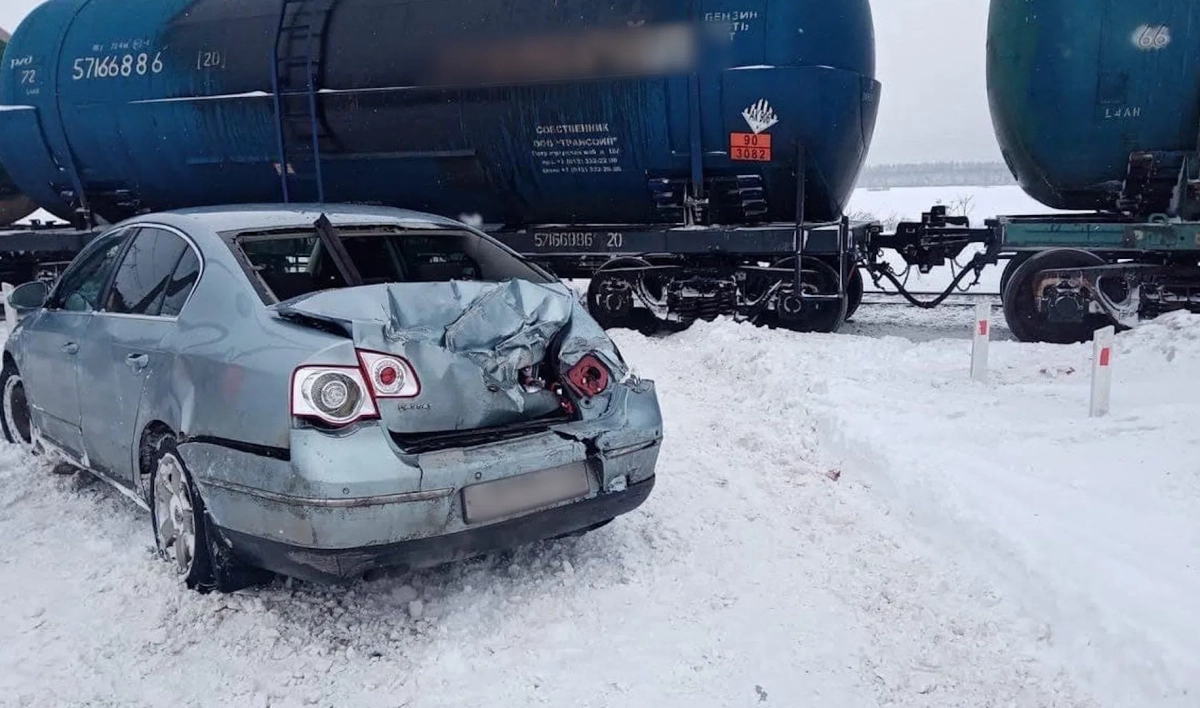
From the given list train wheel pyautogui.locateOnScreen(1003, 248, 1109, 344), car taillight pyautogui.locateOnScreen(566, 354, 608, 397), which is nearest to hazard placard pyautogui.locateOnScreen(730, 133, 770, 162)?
train wheel pyautogui.locateOnScreen(1003, 248, 1109, 344)

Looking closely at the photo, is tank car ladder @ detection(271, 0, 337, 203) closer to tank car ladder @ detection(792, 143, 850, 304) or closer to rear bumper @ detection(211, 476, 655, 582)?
tank car ladder @ detection(792, 143, 850, 304)

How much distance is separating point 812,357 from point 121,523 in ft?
16.5

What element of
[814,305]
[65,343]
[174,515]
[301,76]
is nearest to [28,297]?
[65,343]

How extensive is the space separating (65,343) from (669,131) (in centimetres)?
567

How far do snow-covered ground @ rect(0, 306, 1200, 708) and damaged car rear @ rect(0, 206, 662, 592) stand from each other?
0.30 m

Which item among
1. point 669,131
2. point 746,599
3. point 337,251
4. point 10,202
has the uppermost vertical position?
point 669,131

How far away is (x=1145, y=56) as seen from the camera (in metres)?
7.59

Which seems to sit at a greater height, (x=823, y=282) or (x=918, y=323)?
(x=823, y=282)

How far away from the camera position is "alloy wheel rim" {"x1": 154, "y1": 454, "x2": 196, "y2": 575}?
10.9ft

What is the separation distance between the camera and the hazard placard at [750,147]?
8117 mm

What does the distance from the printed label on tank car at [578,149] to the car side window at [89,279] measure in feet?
16.2

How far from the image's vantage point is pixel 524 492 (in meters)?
3.08

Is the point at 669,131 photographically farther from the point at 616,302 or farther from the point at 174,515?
the point at 174,515

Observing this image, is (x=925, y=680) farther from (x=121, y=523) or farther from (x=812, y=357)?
(x=812, y=357)
